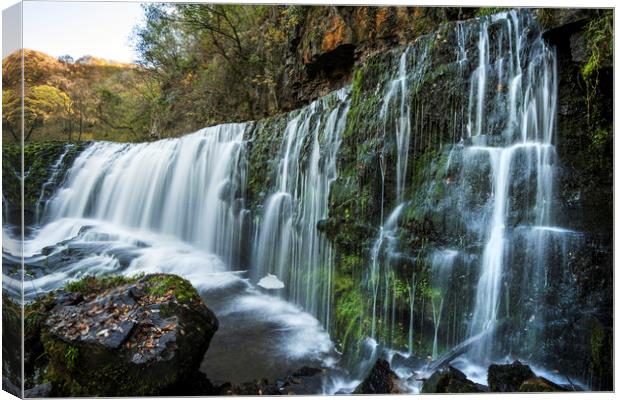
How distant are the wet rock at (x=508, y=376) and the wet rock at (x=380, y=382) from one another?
0.75 meters

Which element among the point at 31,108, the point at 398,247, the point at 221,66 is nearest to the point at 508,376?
the point at 398,247

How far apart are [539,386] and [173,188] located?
5.22 meters

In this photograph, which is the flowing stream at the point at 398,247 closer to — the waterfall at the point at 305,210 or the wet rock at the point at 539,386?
the waterfall at the point at 305,210

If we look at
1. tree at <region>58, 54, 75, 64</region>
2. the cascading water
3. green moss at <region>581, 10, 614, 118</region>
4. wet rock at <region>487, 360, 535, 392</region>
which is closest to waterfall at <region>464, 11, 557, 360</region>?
wet rock at <region>487, 360, 535, 392</region>

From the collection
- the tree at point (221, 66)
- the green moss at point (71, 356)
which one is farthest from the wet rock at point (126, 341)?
the tree at point (221, 66)

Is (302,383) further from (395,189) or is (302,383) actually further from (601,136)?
(601,136)

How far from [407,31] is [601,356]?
3.92 metres

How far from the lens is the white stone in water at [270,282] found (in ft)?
14.8

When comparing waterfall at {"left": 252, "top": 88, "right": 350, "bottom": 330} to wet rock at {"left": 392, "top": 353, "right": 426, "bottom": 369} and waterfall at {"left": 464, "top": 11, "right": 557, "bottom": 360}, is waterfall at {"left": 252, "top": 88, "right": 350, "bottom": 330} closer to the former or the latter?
wet rock at {"left": 392, "top": 353, "right": 426, "bottom": 369}

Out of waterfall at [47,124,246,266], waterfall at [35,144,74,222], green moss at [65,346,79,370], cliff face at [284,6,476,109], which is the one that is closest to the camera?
green moss at [65,346,79,370]

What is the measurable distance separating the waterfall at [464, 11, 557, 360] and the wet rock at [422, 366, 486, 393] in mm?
234

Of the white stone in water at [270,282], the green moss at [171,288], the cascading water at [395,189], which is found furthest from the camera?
the white stone in water at [270,282]

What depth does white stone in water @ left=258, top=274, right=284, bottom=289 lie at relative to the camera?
14.8 feet

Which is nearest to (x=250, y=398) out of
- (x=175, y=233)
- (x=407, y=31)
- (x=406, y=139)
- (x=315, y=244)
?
(x=315, y=244)
